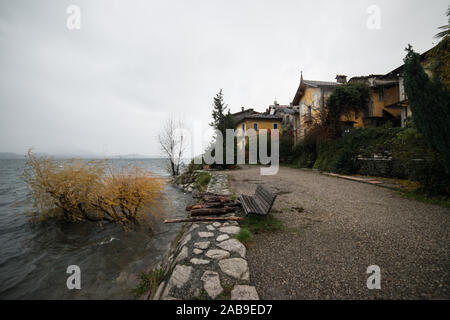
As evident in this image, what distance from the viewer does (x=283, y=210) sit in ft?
15.4

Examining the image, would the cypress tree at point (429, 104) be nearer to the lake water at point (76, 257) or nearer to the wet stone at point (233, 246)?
the wet stone at point (233, 246)

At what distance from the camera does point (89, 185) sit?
170 inches

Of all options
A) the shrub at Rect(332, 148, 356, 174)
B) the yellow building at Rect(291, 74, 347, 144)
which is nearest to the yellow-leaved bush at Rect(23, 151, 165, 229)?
the shrub at Rect(332, 148, 356, 174)

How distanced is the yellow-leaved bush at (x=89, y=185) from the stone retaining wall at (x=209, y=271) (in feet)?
6.57

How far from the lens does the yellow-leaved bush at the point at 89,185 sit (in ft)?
13.8

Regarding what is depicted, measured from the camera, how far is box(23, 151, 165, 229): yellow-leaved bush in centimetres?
421

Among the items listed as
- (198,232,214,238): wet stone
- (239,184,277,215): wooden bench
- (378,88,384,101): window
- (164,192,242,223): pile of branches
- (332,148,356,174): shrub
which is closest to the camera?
(198,232,214,238): wet stone

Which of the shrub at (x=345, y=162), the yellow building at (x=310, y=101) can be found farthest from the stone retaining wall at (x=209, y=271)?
the yellow building at (x=310, y=101)

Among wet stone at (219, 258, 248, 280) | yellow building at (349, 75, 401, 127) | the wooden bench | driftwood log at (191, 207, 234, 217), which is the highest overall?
yellow building at (349, 75, 401, 127)

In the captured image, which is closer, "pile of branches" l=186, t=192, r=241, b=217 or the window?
"pile of branches" l=186, t=192, r=241, b=217

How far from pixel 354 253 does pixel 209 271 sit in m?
2.35

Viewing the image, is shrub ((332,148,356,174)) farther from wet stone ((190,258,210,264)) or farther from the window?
the window

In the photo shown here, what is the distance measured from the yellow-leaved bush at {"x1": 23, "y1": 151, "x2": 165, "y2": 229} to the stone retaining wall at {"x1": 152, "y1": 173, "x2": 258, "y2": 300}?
2.00 meters
